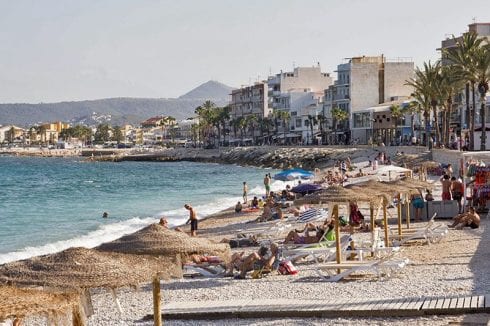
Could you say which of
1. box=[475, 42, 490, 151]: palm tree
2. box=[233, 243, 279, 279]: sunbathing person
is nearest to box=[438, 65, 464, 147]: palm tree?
box=[475, 42, 490, 151]: palm tree

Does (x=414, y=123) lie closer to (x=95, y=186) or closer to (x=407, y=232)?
(x=95, y=186)

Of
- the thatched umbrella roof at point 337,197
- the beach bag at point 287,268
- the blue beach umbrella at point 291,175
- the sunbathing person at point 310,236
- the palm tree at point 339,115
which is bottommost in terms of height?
the blue beach umbrella at point 291,175

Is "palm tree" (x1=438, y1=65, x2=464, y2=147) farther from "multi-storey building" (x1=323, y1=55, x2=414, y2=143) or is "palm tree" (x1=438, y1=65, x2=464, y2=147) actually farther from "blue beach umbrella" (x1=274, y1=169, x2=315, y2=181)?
"multi-storey building" (x1=323, y1=55, x2=414, y2=143)

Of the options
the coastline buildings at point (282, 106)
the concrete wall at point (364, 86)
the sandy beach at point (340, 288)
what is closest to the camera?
the sandy beach at point (340, 288)

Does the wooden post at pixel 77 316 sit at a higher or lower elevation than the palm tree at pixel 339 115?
lower

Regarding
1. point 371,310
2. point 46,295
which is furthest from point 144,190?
point 46,295

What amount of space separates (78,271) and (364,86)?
9921 centimetres

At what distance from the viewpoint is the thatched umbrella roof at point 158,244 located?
10.1 m

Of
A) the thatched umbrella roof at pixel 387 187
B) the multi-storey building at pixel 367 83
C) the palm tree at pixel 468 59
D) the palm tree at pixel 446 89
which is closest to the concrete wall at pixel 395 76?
the multi-storey building at pixel 367 83

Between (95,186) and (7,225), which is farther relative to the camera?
(95,186)

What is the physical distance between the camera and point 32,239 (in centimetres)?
3378

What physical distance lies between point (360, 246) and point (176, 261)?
982cm

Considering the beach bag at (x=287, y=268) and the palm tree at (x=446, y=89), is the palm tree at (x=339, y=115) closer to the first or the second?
the palm tree at (x=446, y=89)

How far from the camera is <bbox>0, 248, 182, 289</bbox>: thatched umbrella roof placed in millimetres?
8758
